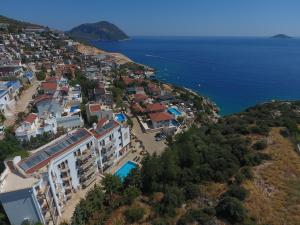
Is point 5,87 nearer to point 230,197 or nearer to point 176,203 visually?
point 176,203

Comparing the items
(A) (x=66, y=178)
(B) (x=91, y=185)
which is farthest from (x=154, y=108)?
(A) (x=66, y=178)

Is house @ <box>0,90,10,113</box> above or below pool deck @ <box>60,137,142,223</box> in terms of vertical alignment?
above

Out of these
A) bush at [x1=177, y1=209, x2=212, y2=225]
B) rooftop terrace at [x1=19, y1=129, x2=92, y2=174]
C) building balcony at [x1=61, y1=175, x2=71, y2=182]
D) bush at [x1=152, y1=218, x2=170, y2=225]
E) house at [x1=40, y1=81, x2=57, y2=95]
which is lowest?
building balcony at [x1=61, y1=175, x2=71, y2=182]

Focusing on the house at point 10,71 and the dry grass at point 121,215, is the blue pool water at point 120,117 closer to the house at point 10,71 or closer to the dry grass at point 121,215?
the dry grass at point 121,215

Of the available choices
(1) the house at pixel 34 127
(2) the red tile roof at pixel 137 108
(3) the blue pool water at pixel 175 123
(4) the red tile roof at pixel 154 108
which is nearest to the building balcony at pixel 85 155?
(1) the house at pixel 34 127

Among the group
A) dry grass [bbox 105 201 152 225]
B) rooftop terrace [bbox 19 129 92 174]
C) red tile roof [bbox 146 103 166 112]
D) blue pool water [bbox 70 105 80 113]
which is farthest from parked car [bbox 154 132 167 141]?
dry grass [bbox 105 201 152 225]

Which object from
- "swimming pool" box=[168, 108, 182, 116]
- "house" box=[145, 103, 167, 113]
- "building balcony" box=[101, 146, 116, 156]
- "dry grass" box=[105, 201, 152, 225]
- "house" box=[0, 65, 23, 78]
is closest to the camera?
"dry grass" box=[105, 201, 152, 225]

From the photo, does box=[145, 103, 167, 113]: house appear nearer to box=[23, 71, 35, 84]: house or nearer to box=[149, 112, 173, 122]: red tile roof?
box=[149, 112, 173, 122]: red tile roof
